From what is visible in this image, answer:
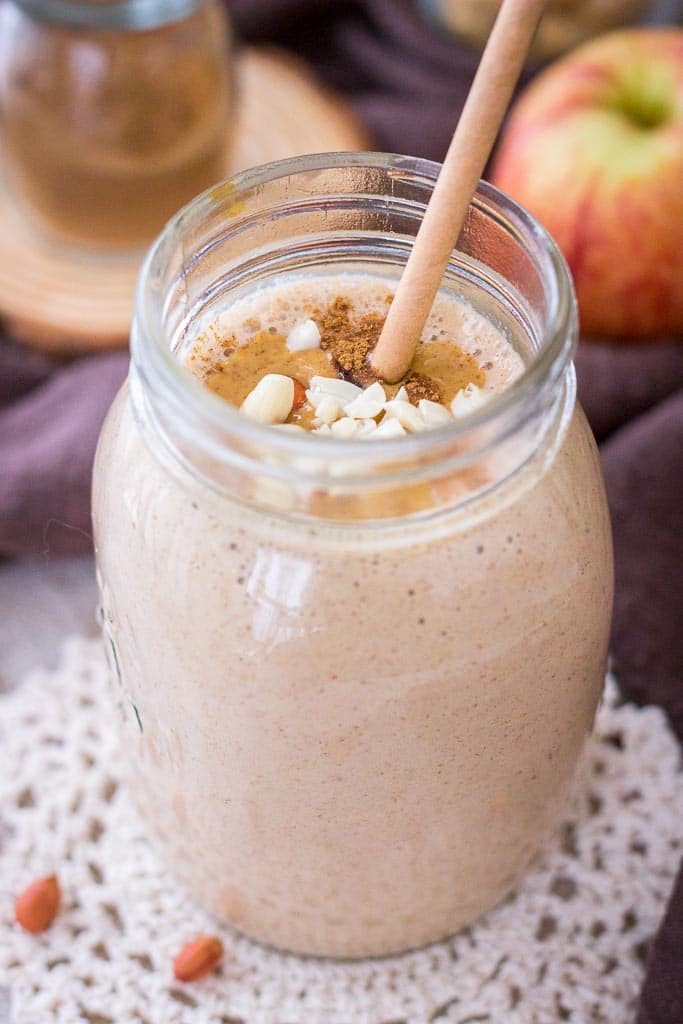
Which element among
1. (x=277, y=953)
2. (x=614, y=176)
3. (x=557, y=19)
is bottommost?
(x=277, y=953)

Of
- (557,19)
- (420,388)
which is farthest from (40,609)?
(557,19)

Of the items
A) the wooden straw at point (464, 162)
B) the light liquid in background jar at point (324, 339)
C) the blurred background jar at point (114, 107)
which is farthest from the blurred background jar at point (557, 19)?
the wooden straw at point (464, 162)

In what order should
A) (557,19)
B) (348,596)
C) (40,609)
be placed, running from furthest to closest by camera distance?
(557,19)
(40,609)
(348,596)

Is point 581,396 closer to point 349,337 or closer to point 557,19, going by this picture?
point 349,337

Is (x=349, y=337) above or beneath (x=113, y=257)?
above

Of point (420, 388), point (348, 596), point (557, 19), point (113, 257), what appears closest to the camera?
point (348, 596)

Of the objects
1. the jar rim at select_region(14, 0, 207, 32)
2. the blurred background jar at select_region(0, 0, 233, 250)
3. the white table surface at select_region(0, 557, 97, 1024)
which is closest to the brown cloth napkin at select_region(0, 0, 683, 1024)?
the white table surface at select_region(0, 557, 97, 1024)

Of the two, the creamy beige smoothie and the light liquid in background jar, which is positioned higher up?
the light liquid in background jar

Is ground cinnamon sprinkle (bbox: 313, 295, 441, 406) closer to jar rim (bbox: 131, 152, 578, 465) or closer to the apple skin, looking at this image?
jar rim (bbox: 131, 152, 578, 465)
